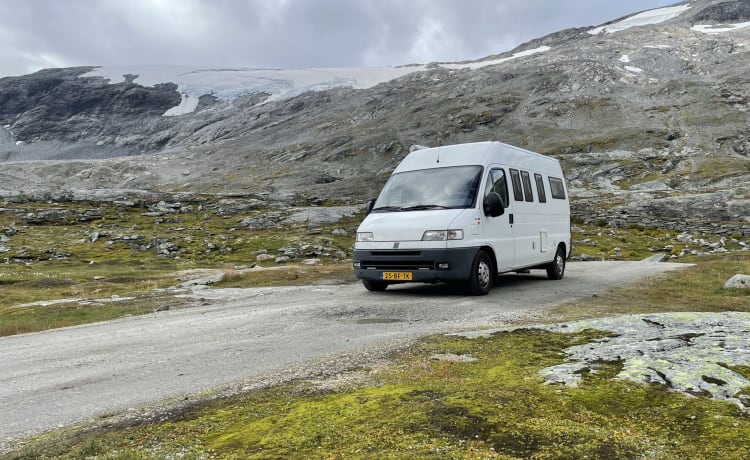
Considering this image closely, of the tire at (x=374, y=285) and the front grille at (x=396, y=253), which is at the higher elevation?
the front grille at (x=396, y=253)

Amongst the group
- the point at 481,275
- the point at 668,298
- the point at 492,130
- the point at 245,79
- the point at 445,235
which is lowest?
the point at 668,298

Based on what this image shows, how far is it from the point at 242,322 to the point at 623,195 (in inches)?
2008

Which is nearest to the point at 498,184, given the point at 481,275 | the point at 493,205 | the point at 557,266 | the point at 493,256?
the point at 493,205

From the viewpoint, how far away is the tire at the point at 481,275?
1204cm

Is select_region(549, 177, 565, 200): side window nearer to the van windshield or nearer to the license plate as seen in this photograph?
the van windshield

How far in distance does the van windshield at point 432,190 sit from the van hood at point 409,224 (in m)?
0.27

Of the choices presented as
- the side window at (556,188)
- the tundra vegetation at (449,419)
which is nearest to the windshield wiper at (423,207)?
the tundra vegetation at (449,419)

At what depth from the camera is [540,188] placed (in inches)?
615

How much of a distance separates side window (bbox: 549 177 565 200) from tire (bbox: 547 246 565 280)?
5.35 feet

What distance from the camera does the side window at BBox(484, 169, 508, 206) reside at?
12.9 meters

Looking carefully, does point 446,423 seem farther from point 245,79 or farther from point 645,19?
point 645,19

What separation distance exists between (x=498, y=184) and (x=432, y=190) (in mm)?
1692

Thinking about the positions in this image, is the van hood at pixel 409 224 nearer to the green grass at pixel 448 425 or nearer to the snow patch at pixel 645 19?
the green grass at pixel 448 425

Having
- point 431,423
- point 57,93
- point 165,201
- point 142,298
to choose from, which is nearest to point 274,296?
point 142,298
